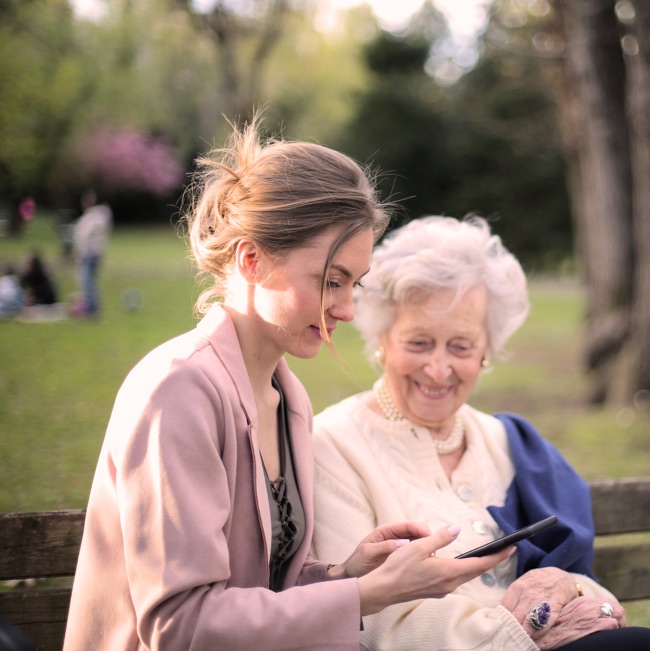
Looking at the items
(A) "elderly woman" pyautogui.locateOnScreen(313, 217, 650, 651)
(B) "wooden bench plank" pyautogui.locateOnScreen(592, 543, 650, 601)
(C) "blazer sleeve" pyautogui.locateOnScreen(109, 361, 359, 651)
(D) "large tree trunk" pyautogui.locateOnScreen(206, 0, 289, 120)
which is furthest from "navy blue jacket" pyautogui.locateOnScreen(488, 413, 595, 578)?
(D) "large tree trunk" pyautogui.locateOnScreen(206, 0, 289, 120)

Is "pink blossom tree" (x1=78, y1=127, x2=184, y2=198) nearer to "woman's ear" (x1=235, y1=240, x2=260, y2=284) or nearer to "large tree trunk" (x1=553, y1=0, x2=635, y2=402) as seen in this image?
"large tree trunk" (x1=553, y1=0, x2=635, y2=402)

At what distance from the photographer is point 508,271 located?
10.0 ft

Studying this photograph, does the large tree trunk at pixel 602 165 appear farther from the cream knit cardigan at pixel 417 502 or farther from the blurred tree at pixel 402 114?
the blurred tree at pixel 402 114

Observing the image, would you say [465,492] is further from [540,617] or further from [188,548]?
[188,548]

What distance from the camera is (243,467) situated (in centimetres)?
206

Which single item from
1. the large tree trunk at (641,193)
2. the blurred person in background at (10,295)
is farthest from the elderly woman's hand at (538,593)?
the blurred person in background at (10,295)

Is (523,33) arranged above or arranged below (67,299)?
above

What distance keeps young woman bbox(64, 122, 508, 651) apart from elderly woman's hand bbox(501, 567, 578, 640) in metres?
0.43

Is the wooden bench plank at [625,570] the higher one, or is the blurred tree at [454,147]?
the blurred tree at [454,147]

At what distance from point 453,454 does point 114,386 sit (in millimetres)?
5380

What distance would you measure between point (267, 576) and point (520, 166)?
30719mm

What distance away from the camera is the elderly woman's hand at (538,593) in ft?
8.21

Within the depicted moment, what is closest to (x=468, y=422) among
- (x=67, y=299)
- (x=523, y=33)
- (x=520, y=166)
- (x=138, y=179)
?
(x=67, y=299)

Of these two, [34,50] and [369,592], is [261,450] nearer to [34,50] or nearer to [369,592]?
[369,592]
